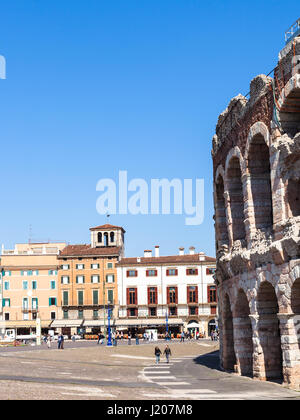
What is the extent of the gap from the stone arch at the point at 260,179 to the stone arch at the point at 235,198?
114 inches

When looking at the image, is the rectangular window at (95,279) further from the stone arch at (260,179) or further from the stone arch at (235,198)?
the stone arch at (260,179)

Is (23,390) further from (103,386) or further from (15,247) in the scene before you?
(15,247)

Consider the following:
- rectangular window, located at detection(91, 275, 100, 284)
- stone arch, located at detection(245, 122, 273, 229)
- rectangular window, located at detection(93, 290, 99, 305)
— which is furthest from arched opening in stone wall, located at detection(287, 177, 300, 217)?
rectangular window, located at detection(91, 275, 100, 284)

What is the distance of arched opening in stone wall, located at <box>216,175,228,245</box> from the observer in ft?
109

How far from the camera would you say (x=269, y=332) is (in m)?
26.0

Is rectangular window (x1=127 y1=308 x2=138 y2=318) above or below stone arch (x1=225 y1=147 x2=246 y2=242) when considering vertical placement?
below

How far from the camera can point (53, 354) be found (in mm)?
47031

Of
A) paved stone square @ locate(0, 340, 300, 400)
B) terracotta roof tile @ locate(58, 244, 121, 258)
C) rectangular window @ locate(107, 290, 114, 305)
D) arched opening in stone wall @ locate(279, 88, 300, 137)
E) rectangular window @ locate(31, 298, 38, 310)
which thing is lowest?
paved stone square @ locate(0, 340, 300, 400)

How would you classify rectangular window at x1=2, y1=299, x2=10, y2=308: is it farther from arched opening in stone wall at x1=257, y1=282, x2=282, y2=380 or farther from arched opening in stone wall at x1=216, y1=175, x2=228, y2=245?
arched opening in stone wall at x1=257, y1=282, x2=282, y2=380

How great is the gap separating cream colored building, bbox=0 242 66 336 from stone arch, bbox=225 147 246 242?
198 ft

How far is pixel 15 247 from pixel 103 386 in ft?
240
